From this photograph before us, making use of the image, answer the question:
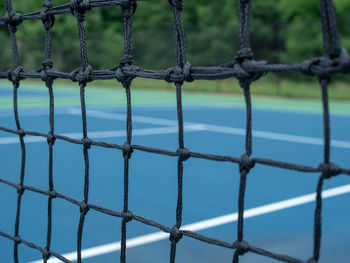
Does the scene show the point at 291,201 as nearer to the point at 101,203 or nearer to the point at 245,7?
the point at 101,203

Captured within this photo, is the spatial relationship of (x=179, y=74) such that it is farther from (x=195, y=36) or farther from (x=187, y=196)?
(x=195, y=36)

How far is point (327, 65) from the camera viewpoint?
2.56ft

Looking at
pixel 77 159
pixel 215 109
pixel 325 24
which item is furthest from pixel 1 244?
pixel 215 109

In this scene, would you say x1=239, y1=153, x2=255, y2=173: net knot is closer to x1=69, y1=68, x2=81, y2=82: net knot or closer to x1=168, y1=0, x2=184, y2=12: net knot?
x1=168, y1=0, x2=184, y2=12: net knot

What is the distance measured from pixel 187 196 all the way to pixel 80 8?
2.00m

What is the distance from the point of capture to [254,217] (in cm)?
266

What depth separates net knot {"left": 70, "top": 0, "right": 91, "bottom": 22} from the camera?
124 centimetres

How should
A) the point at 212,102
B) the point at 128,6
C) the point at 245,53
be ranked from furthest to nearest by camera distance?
the point at 212,102 → the point at 128,6 → the point at 245,53

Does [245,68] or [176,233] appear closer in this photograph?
[245,68]

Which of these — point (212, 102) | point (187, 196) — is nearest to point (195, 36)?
point (212, 102)

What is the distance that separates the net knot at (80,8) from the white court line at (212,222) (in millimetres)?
1013

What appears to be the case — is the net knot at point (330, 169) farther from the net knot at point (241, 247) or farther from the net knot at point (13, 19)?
the net knot at point (13, 19)

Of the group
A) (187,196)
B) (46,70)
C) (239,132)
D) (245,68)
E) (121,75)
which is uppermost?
(239,132)

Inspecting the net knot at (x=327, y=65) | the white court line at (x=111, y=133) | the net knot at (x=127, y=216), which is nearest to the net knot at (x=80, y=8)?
the net knot at (x=127, y=216)
